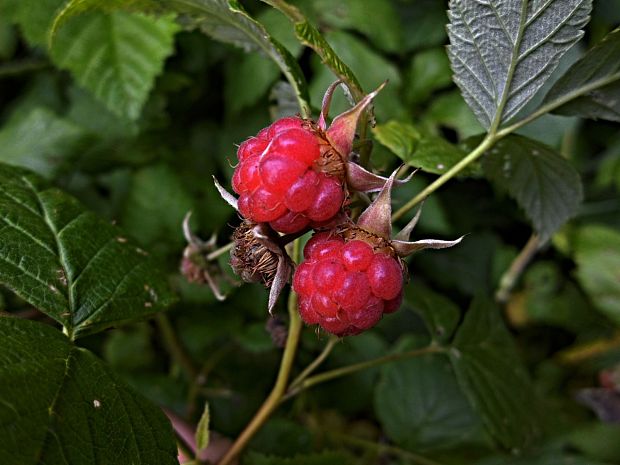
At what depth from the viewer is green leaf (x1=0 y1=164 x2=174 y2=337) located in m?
0.81

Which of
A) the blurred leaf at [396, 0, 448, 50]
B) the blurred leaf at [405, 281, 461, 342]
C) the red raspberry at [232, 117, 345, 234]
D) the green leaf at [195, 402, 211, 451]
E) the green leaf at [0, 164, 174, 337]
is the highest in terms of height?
the red raspberry at [232, 117, 345, 234]

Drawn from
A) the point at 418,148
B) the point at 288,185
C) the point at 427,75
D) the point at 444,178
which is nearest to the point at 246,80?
the point at 427,75

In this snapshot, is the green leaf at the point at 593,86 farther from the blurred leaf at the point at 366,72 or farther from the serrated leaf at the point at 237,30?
the blurred leaf at the point at 366,72

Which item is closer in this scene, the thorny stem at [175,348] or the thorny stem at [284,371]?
the thorny stem at [284,371]

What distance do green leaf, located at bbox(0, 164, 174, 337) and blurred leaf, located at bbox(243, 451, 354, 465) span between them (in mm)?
310

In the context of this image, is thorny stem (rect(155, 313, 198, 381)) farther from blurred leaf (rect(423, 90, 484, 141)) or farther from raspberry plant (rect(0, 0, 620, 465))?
blurred leaf (rect(423, 90, 484, 141))

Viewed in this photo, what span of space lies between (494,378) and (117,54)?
0.97 m

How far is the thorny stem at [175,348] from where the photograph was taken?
149 cm

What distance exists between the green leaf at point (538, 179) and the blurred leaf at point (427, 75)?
1.56ft

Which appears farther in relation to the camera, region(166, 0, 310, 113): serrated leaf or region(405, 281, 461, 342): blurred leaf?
region(405, 281, 461, 342): blurred leaf

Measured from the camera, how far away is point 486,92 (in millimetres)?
843

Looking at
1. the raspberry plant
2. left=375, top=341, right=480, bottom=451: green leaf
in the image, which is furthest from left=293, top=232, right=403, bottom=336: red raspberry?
left=375, top=341, right=480, bottom=451: green leaf

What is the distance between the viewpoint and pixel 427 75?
1523mm

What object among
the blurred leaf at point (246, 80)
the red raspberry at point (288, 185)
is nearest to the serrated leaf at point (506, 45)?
the red raspberry at point (288, 185)
